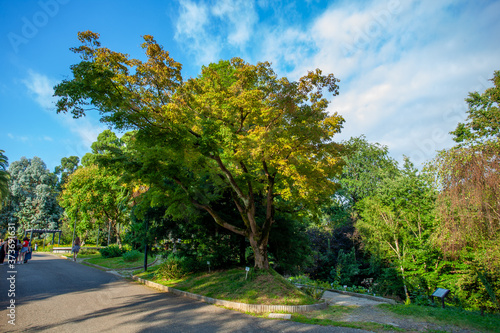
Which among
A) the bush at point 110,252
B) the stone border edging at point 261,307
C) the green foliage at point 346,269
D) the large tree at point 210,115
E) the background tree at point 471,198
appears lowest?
the green foliage at point 346,269

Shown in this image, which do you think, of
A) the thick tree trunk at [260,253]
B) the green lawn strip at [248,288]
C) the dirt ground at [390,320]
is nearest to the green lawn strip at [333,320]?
the dirt ground at [390,320]

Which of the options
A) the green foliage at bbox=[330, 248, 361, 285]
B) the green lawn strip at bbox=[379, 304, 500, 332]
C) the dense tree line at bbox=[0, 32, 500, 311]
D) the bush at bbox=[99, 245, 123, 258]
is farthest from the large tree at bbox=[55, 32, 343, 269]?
the bush at bbox=[99, 245, 123, 258]

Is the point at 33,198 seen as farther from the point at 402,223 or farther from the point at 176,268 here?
the point at 402,223

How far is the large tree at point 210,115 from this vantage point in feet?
27.0

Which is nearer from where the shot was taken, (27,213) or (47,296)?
(47,296)

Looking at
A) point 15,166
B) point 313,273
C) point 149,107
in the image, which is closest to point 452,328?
point 149,107

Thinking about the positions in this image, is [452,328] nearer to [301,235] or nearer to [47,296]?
[301,235]

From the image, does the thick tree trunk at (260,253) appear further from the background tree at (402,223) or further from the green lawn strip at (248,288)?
the background tree at (402,223)

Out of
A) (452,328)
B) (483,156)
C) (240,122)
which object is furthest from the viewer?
(240,122)

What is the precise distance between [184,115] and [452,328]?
930 centimetres

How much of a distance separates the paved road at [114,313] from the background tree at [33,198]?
41318 mm

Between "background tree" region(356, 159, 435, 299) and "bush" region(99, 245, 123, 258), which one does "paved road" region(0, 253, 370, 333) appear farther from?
"background tree" region(356, 159, 435, 299)

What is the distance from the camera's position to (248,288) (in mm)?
9445

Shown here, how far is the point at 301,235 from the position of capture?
614 inches
